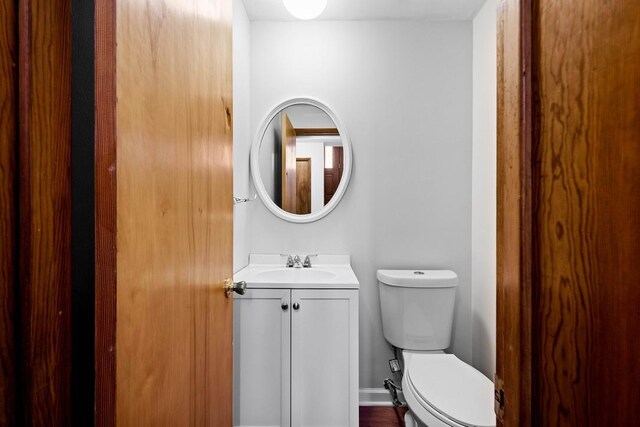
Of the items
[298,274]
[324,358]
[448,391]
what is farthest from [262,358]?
[448,391]

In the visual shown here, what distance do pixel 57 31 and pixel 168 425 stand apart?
0.75m

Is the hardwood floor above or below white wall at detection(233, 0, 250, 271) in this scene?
below


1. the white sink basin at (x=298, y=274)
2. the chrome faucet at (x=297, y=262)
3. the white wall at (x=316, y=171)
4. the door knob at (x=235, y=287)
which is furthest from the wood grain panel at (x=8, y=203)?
the white wall at (x=316, y=171)

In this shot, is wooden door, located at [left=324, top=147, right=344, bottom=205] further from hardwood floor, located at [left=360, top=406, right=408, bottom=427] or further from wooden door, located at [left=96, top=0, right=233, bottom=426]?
hardwood floor, located at [left=360, top=406, right=408, bottom=427]

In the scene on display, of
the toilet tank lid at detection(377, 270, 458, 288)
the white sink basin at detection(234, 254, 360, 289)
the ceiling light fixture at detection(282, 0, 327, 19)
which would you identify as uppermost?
the ceiling light fixture at detection(282, 0, 327, 19)

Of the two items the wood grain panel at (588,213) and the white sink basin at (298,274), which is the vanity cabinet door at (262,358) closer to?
the white sink basin at (298,274)

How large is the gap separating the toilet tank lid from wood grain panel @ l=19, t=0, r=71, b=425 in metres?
1.51

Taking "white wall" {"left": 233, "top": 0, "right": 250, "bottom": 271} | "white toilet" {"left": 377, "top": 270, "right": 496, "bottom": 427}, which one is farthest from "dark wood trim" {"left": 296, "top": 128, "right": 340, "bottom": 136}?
"white toilet" {"left": 377, "top": 270, "right": 496, "bottom": 427}

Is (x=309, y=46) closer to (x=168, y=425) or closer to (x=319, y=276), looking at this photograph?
(x=319, y=276)

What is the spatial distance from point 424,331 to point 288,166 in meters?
1.27

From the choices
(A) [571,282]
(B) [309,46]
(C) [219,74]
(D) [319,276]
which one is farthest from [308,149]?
(A) [571,282]

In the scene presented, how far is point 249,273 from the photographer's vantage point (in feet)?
5.71

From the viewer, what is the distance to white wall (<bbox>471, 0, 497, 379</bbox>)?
67.0 inches

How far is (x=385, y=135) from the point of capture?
1.98 metres
